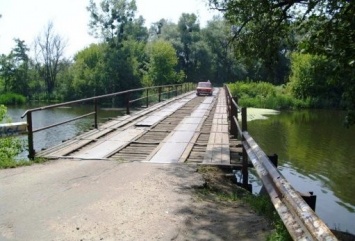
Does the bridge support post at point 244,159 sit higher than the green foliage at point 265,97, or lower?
higher

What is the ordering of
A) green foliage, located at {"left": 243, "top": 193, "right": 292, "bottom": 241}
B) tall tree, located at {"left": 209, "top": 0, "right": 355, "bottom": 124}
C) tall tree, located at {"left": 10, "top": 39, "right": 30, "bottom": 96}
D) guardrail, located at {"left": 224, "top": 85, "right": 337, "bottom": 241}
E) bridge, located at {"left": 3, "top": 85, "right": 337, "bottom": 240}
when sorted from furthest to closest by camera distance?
tall tree, located at {"left": 10, "top": 39, "right": 30, "bottom": 96}, tall tree, located at {"left": 209, "top": 0, "right": 355, "bottom": 124}, green foliage, located at {"left": 243, "top": 193, "right": 292, "bottom": 241}, bridge, located at {"left": 3, "top": 85, "right": 337, "bottom": 240}, guardrail, located at {"left": 224, "top": 85, "right": 337, "bottom": 241}

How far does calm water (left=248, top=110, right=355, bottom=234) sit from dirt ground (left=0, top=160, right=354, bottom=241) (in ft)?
16.8

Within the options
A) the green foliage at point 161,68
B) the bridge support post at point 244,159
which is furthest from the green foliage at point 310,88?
the bridge support post at point 244,159

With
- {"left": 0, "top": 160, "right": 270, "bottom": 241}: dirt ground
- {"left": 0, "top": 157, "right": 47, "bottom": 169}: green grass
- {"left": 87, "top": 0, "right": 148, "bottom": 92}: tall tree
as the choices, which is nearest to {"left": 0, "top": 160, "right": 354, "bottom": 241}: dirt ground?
{"left": 0, "top": 160, "right": 270, "bottom": 241}: dirt ground

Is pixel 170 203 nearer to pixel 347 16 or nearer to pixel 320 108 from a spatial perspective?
pixel 347 16

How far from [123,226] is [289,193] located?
2.18 metres

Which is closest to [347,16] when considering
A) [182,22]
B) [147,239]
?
[147,239]

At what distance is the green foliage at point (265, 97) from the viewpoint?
4766 cm

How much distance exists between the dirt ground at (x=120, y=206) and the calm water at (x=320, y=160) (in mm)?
5132

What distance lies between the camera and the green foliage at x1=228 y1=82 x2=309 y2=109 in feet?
156

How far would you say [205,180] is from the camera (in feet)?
22.1

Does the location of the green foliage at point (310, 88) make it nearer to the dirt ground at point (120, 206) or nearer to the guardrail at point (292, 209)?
the dirt ground at point (120, 206)

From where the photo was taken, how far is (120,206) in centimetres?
527

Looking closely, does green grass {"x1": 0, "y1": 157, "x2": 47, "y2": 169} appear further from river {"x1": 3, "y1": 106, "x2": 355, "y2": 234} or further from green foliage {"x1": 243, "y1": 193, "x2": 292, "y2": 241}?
river {"x1": 3, "y1": 106, "x2": 355, "y2": 234}
